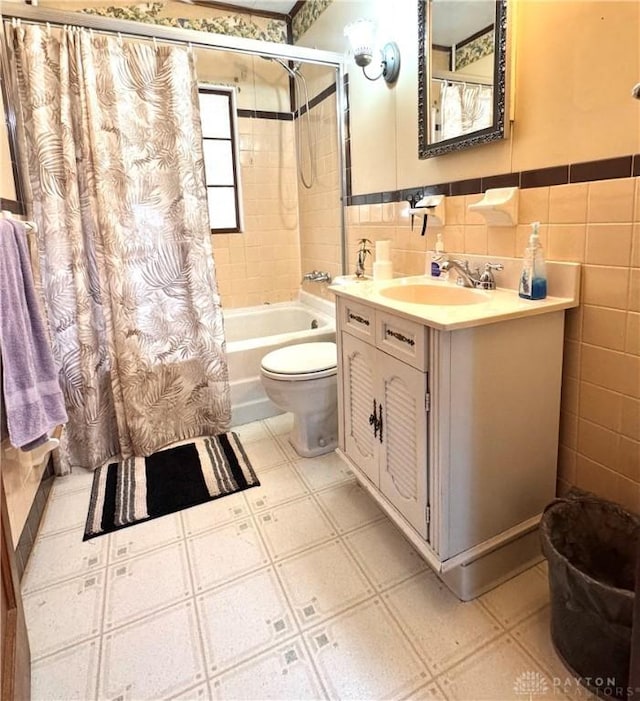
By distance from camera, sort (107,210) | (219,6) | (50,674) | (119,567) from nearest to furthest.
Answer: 1. (50,674)
2. (119,567)
3. (107,210)
4. (219,6)

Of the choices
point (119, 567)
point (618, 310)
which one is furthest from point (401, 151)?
point (119, 567)

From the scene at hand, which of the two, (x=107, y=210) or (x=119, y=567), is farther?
(x=107, y=210)

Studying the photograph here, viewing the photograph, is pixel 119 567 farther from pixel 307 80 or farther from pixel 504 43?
pixel 307 80

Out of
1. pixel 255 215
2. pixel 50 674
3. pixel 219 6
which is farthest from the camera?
pixel 255 215

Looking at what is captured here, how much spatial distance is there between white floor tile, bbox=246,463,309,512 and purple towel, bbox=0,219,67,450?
81 cm

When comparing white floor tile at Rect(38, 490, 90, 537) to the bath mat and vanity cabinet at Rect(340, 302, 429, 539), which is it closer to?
the bath mat

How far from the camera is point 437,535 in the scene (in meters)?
1.26

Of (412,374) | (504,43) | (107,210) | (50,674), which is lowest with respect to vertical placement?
(50,674)

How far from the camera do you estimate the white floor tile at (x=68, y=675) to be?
43.1 inches

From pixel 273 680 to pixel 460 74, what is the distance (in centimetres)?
197

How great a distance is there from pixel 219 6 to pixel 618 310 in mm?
2916

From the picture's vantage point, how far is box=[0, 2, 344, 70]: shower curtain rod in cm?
175

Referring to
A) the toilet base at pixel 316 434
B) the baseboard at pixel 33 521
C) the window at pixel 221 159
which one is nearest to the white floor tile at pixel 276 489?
the toilet base at pixel 316 434

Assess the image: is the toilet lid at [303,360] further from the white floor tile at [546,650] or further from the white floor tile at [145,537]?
the white floor tile at [546,650]
